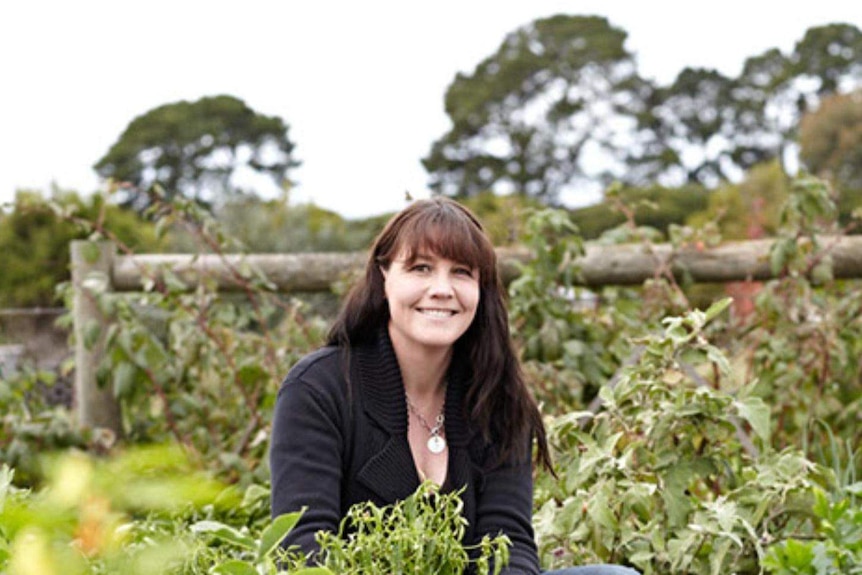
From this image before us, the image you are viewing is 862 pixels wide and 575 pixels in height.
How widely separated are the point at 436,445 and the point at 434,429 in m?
0.04

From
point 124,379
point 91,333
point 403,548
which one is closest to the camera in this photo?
point 403,548

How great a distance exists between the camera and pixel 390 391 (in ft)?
7.31

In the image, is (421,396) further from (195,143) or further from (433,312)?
(195,143)

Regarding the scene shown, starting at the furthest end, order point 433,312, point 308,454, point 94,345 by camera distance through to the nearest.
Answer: point 94,345
point 433,312
point 308,454

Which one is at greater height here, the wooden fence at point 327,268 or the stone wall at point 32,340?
the wooden fence at point 327,268

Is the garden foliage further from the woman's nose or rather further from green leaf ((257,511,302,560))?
green leaf ((257,511,302,560))

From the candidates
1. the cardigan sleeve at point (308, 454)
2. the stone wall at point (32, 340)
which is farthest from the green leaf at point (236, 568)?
the stone wall at point (32, 340)

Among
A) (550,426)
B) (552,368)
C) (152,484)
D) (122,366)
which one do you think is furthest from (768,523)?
(122,366)

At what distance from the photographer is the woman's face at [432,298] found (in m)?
2.19

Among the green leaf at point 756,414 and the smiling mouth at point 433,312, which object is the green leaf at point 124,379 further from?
the green leaf at point 756,414

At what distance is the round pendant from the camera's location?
2.25 m

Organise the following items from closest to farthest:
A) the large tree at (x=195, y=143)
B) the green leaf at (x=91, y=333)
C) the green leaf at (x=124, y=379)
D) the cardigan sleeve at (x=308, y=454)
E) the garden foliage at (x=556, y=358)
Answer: the cardigan sleeve at (x=308, y=454), the garden foliage at (x=556, y=358), the green leaf at (x=124, y=379), the green leaf at (x=91, y=333), the large tree at (x=195, y=143)

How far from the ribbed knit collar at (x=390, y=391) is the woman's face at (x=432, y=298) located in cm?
8

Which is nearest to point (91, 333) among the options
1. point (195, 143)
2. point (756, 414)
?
point (756, 414)
